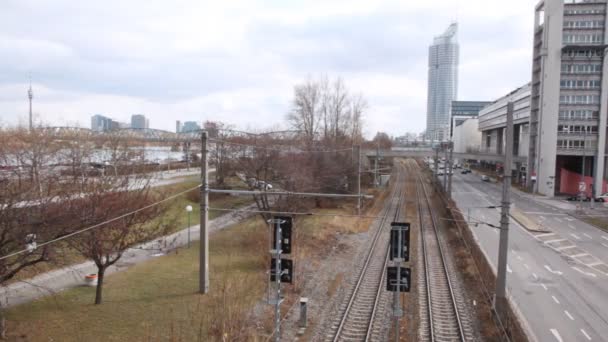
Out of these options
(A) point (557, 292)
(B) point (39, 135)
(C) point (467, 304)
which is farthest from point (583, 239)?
(B) point (39, 135)

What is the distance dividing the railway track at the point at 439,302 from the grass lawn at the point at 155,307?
5434 mm

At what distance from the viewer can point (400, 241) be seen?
9.78 metres

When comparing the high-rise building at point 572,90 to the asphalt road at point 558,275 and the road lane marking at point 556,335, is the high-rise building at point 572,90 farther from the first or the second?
the road lane marking at point 556,335

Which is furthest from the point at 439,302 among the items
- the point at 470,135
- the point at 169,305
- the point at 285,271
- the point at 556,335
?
the point at 470,135

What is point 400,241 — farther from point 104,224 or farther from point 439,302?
point 104,224

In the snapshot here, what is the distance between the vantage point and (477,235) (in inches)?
1042

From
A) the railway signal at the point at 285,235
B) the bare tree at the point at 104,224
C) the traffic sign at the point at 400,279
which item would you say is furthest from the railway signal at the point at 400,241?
the bare tree at the point at 104,224

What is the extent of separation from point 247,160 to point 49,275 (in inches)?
529

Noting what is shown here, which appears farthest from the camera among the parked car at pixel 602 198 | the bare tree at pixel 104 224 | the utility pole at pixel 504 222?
the parked car at pixel 602 198

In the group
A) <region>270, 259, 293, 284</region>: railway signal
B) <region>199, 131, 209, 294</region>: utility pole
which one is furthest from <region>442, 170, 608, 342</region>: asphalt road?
<region>199, 131, 209, 294</region>: utility pole

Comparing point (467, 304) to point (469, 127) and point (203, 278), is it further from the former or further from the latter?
point (469, 127)

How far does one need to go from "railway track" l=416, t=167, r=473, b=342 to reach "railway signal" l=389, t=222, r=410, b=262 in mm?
3451

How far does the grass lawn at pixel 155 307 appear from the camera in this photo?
11.2m

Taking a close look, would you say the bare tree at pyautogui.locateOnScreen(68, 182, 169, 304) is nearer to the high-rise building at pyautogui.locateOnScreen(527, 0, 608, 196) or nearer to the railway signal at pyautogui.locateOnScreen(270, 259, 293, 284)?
the railway signal at pyautogui.locateOnScreen(270, 259, 293, 284)
